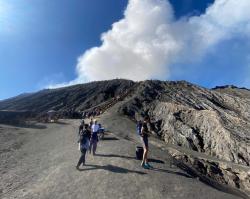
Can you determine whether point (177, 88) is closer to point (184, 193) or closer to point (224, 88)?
point (224, 88)

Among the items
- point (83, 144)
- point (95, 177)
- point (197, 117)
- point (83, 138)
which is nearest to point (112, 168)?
point (95, 177)

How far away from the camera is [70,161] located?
21.7 meters

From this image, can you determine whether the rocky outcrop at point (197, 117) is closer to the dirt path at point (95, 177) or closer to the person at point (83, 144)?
the dirt path at point (95, 177)

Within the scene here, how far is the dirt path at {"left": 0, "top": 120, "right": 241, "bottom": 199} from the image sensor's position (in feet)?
54.3

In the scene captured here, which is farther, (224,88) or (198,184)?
(224,88)

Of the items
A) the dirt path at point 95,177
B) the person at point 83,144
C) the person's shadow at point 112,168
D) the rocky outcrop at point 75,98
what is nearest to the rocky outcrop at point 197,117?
the rocky outcrop at point 75,98

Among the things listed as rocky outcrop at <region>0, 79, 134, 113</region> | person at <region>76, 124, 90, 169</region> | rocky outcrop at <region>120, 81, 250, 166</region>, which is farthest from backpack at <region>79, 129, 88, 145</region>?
rocky outcrop at <region>0, 79, 134, 113</region>

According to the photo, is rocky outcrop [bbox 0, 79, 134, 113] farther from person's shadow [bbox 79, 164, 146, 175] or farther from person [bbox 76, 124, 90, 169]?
person's shadow [bbox 79, 164, 146, 175]

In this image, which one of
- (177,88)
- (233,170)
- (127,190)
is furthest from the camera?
(177,88)

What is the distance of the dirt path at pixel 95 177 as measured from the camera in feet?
54.3

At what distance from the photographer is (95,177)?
1806 centimetres

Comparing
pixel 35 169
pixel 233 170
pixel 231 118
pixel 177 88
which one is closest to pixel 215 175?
pixel 233 170

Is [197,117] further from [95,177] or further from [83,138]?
[95,177]

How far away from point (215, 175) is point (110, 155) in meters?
9.65
